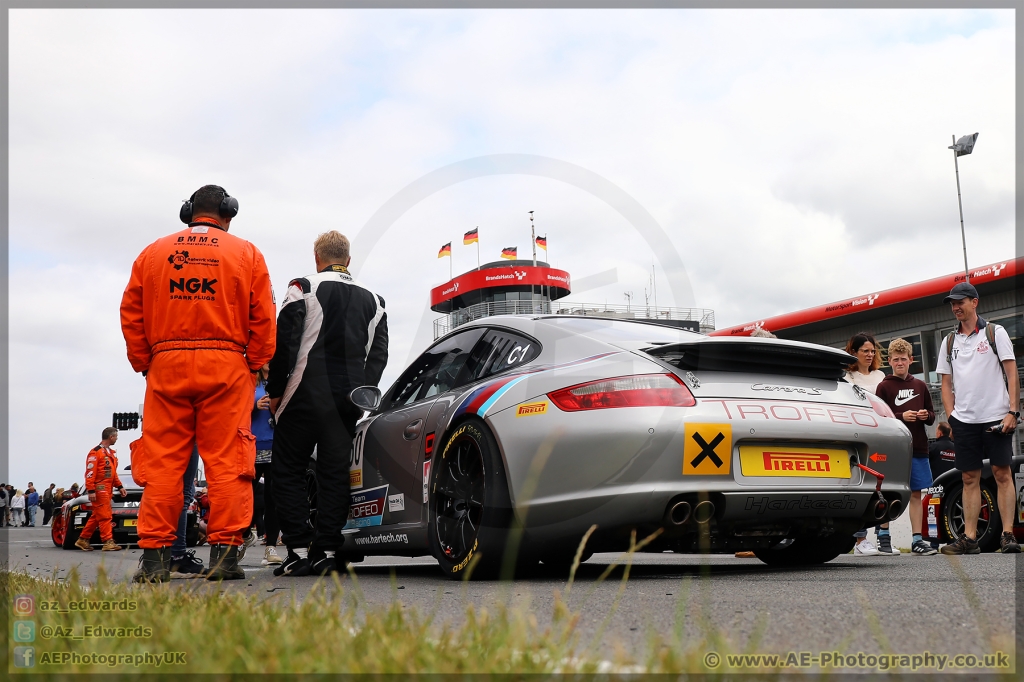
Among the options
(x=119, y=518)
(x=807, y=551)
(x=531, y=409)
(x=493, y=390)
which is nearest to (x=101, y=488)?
(x=119, y=518)

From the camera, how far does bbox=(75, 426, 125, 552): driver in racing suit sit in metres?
12.2

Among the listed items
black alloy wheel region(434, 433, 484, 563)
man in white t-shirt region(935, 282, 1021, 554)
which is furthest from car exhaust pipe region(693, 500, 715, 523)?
man in white t-shirt region(935, 282, 1021, 554)

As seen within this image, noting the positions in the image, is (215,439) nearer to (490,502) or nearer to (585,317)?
(490,502)

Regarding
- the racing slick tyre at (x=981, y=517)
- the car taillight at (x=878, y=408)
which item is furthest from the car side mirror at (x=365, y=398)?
the racing slick tyre at (x=981, y=517)

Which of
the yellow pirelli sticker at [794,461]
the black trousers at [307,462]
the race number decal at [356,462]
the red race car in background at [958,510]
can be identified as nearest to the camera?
the yellow pirelli sticker at [794,461]

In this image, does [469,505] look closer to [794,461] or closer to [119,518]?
[794,461]

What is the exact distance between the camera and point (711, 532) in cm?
395

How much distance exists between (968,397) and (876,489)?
8.76 feet

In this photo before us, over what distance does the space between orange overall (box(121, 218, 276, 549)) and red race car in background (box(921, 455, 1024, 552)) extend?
5.04 meters

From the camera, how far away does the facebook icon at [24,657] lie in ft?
5.76

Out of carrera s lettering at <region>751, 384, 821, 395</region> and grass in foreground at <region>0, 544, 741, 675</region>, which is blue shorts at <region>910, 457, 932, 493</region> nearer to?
carrera s lettering at <region>751, 384, 821, 395</region>

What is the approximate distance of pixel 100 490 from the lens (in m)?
12.1

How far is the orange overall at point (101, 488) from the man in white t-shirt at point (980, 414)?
10.3 metres

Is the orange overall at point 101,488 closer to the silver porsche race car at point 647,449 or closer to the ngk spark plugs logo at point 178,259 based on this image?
the ngk spark plugs logo at point 178,259
